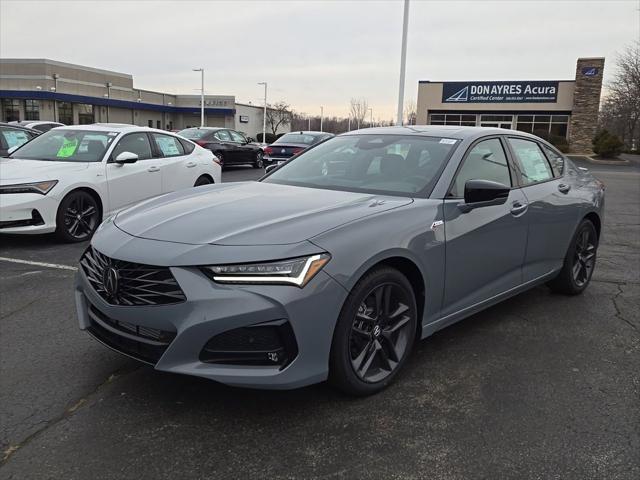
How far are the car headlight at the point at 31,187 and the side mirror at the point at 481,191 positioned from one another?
5.34 m

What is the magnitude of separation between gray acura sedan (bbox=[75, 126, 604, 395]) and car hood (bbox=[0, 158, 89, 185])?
374 cm

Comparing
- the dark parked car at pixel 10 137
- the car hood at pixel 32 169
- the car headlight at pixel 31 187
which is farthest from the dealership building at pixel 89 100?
the car headlight at pixel 31 187

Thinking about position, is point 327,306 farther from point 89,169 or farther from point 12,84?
point 12,84

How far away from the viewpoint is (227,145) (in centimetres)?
1938

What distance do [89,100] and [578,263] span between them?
2227 inches

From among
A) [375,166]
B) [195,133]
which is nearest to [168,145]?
[375,166]

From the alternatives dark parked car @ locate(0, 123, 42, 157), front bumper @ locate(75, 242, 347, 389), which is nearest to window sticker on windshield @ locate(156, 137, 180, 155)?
dark parked car @ locate(0, 123, 42, 157)

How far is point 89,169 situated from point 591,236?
19.8ft

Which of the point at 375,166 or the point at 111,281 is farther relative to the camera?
the point at 375,166

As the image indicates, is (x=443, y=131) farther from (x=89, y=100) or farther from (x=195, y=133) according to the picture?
(x=89, y=100)

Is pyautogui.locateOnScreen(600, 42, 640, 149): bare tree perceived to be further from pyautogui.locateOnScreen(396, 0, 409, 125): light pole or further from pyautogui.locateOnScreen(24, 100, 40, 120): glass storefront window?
pyautogui.locateOnScreen(24, 100, 40, 120): glass storefront window

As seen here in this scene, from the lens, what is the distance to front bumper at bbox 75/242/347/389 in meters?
2.68

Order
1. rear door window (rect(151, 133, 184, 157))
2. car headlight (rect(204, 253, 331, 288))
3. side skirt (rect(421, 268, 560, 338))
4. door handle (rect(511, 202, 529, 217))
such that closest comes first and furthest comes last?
car headlight (rect(204, 253, 331, 288)), side skirt (rect(421, 268, 560, 338)), door handle (rect(511, 202, 529, 217)), rear door window (rect(151, 133, 184, 157))

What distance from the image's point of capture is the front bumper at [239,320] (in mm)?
2684
